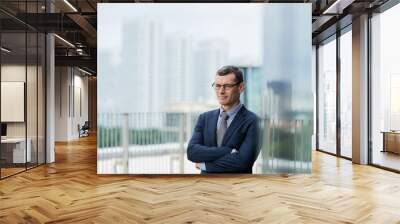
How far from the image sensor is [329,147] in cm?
1058

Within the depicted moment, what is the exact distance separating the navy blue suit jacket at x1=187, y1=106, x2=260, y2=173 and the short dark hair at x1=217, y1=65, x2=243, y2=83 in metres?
0.49

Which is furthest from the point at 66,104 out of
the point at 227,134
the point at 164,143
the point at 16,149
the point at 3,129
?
the point at 227,134

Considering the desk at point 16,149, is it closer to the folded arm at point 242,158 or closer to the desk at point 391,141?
the folded arm at point 242,158

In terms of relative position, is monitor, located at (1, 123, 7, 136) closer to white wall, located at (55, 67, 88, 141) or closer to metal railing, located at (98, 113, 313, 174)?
metal railing, located at (98, 113, 313, 174)

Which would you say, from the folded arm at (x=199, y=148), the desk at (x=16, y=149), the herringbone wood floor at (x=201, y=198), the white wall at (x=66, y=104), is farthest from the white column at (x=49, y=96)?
the white wall at (x=66, y=104)

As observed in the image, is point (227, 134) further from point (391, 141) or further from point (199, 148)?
→ point (391, 141)

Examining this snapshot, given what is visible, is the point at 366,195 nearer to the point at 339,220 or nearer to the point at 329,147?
the point at 339,220

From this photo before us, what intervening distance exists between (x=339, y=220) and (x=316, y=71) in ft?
27.2

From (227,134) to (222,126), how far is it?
0.16 m

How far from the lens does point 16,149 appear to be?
6.98 m

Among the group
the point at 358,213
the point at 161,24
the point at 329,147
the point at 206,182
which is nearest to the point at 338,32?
the point at 329,147

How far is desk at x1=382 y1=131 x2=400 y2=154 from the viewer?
7.18 m

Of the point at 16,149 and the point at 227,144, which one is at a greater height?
the point at 227,144

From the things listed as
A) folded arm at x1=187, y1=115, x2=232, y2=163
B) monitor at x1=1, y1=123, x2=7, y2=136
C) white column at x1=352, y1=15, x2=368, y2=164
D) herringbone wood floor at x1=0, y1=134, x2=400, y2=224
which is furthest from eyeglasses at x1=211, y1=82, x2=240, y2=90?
monitor at x1=1, y1=123, x2=7, y2=136
